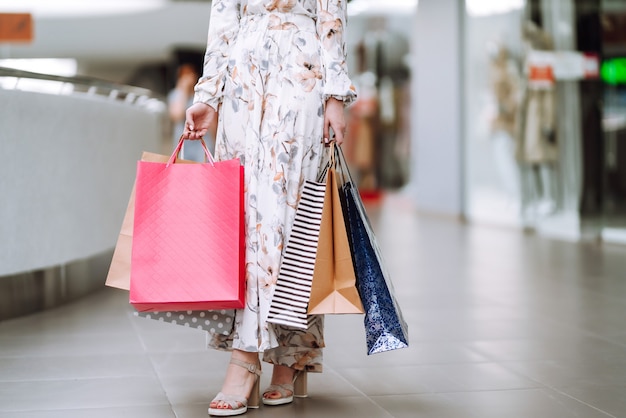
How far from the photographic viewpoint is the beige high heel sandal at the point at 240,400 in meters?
2.95

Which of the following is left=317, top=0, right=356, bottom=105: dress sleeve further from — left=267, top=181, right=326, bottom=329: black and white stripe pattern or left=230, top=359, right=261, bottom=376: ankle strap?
left=230, top=359, right=261, bottom=376: ankle strap

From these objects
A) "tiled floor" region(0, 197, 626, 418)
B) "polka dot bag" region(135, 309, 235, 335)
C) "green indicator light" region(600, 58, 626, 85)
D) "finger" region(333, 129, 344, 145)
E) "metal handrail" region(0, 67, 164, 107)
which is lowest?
"tiled floor" region(0, 197, 626, 418)

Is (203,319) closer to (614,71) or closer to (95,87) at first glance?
(95,87)

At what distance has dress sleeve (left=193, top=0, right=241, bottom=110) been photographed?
3078 millimetres

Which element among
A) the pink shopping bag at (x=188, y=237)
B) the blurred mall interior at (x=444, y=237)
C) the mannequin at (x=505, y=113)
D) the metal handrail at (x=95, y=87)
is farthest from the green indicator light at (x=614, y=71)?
the pink shopping bag at (x=188, y=237)

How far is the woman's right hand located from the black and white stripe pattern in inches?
16.1

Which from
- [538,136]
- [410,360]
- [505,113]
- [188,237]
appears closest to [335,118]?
[188,237]

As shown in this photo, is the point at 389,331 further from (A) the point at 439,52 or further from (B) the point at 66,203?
(A) the point at 439,52

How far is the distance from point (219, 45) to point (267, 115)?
0.31 m

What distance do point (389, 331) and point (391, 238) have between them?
258 inches

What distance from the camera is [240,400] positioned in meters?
2.99

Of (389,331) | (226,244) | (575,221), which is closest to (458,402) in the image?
(389,331)

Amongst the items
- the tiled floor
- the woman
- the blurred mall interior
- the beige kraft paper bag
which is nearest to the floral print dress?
the woman

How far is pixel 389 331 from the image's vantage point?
293cm
